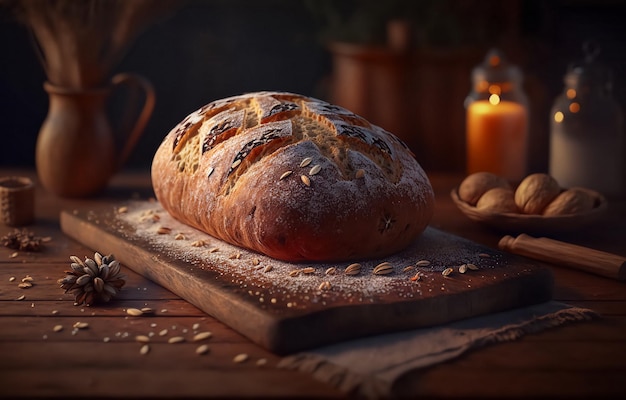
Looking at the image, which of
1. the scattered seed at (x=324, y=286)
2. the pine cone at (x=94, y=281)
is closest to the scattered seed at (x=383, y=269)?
the scattered seed at (x=324, y=286)

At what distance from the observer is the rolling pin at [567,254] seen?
62.2 inches

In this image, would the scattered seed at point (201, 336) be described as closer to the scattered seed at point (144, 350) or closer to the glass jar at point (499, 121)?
the scattered seed at point (144, 350)

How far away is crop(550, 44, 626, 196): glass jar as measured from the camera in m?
2.15

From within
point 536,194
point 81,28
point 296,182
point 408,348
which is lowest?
point 408,348

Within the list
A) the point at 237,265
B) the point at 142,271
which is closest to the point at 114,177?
the point at 142,271

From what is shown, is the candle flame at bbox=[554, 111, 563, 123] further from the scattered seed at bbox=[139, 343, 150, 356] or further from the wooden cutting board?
the scattered seed at bbox=[139, 343, 150, 356]

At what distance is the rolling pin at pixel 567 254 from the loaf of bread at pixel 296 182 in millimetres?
206

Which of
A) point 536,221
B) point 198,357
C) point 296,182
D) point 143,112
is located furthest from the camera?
point 143,112

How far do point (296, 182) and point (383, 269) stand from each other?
0.71 feet

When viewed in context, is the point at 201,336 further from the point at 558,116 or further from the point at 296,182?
the point at 558,116

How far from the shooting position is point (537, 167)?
8.87ft

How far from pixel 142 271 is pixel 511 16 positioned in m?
1.62

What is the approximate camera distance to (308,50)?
2.88 metres

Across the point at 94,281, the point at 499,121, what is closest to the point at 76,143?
the point at 94,281
